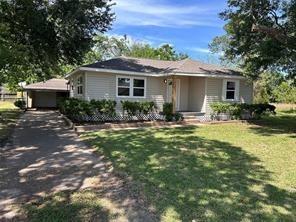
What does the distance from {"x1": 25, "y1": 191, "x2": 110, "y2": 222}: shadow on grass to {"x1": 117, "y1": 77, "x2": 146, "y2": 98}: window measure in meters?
12.3

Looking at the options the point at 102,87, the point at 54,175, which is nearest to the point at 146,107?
the point at 102,87

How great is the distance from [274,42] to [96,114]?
8.71 meters

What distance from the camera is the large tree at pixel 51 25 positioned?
15.2m

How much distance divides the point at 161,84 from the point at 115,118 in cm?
384

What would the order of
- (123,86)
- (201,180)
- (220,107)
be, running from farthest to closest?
(220,107) < (123,86) < (201,180)

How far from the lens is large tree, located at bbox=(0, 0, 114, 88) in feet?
49.9

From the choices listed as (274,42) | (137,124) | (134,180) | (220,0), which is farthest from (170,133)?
(220,0)

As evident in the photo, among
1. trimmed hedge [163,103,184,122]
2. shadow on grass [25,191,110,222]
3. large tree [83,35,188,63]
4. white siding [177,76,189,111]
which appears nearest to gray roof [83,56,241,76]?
white siding [177,76,189,111]

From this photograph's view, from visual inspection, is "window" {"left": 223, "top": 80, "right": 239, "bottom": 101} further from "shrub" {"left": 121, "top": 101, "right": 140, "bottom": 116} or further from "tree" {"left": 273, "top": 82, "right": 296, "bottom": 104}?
"tree" {"left": 273, "top": 82, "right": 296, "bottom": 104}

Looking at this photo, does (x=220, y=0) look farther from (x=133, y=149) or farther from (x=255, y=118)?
(x=133, y=149)

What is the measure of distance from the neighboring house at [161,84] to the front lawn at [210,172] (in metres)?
5.66

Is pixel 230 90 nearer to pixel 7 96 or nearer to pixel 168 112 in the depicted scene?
pixel 168 112

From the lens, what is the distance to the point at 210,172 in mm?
6949

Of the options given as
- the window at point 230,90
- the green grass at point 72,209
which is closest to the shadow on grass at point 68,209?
the green grass at point 72,209
